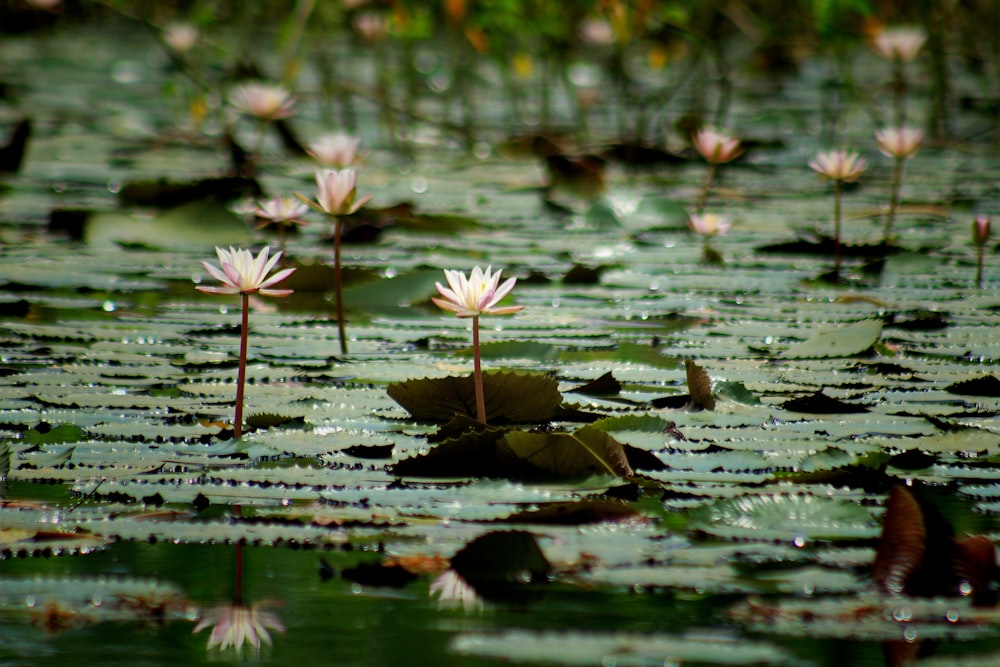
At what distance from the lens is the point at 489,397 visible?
4.51 ft

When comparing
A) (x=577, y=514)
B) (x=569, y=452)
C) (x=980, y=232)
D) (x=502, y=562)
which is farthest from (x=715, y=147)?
(x=502, y=562)

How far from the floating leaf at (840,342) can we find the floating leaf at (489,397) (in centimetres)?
47

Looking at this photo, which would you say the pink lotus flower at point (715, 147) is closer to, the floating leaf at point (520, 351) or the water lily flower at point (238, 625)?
the floating leaf at point (520, 351)

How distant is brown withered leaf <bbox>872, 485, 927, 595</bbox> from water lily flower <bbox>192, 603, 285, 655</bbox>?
0.44 m

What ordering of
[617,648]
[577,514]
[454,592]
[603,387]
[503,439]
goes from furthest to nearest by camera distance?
[603,387]
[503,439]
[577,514]
[454,592]
[617,648]

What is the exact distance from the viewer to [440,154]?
4012 mm

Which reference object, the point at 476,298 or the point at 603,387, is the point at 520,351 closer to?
the point at 603,387

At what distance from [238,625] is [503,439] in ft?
1.20

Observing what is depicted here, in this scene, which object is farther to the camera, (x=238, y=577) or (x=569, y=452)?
(x=569, y=452)

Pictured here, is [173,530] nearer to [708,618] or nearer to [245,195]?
[708,618]

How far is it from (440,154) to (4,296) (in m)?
2.12

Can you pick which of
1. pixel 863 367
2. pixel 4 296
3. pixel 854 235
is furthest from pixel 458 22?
pixel 863 367

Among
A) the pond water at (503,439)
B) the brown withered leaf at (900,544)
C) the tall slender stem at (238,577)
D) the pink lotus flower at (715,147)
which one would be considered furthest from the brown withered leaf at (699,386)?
the pink lotus flower at (715,147)

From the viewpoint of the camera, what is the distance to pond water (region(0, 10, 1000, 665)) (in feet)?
2.91
